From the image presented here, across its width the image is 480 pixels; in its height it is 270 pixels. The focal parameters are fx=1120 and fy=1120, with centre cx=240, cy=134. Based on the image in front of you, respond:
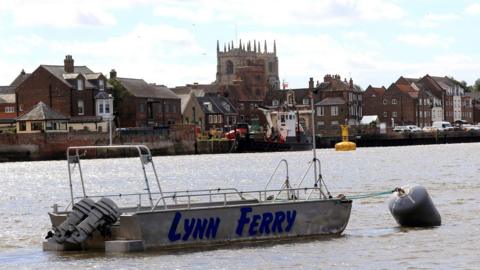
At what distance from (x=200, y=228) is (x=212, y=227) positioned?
0.37m

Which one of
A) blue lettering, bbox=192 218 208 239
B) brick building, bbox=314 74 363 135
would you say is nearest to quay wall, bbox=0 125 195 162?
brick building, bbox=314 74 363 135

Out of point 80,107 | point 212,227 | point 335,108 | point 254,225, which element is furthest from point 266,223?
point 335,108

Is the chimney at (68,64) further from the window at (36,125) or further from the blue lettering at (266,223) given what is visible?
the blue lettering at (266,223)

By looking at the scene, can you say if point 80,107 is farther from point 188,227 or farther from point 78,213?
point 188,227

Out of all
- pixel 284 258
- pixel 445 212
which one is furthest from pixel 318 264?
pixel 445 212

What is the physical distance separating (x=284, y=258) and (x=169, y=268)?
3.23 m

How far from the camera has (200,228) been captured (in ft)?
96.9

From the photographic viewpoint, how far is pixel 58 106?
454 ft

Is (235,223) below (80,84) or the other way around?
below

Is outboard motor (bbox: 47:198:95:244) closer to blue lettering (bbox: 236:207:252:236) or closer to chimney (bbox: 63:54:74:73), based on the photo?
blue lettering (bbox: 236:207:252:236)

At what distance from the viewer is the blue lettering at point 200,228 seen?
96.7 feet

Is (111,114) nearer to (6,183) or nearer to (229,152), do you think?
(229,152)

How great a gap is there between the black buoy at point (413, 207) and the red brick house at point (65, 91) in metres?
103

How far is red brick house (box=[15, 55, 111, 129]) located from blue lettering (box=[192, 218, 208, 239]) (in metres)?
107
